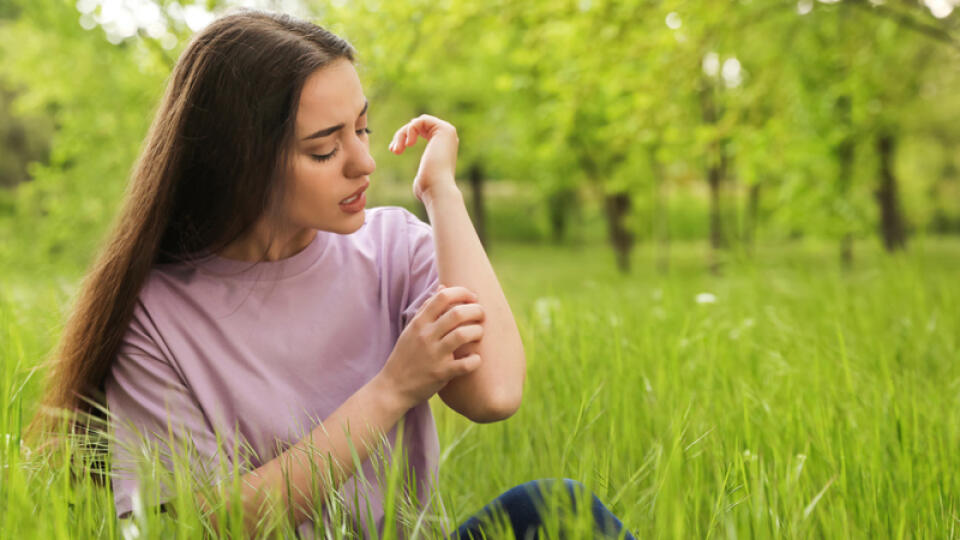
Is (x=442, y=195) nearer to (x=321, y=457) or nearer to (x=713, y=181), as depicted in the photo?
(x=321, y=457)

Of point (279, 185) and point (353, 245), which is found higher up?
point (279, 185)

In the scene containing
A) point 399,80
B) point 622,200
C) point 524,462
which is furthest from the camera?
point 622,200

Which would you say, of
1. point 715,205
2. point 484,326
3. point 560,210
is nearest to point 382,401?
point 484,326

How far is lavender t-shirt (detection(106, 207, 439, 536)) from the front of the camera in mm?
1543

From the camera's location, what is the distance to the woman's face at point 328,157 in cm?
157

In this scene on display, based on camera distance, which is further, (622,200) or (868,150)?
(622,200)

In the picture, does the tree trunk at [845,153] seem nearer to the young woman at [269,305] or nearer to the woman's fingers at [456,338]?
the young woman at [269,305]

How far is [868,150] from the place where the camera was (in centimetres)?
1371

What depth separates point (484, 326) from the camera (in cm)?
Result: 157

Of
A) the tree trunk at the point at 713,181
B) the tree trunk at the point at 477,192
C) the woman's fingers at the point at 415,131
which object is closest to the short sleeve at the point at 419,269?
the woman's fingers at the point at 415,131

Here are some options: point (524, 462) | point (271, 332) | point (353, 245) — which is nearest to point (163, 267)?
point (271, 332)

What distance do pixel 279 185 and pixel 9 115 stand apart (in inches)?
1147

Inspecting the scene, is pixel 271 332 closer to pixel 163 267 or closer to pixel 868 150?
pixel 163 267

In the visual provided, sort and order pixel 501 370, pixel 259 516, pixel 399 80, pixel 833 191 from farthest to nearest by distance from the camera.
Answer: pixel 833 191 < pixel 399 80 < pixel 501 370 < pixel 259 516
